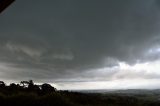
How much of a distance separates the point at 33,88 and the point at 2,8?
2318cm

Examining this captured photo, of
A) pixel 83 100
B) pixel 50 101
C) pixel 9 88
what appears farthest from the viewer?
pixel 9 88

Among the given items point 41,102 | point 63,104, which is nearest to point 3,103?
point 41,102

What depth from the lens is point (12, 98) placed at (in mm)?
18500

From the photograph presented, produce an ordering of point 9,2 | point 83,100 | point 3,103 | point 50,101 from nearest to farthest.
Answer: point 9,2
point 3,103
point 50,101
point 83,100

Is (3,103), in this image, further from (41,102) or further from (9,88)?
(9,88)

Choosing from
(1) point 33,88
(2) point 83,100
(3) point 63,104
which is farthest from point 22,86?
(3) point 63,104

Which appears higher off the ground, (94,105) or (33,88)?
(33,88)

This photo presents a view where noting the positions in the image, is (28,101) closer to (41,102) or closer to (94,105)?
(41,102)

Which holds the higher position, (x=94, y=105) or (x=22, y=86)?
(x=22, y=86)

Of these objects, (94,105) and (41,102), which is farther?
(94,105)

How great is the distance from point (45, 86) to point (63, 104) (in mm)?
8237

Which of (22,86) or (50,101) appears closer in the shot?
(50,101)

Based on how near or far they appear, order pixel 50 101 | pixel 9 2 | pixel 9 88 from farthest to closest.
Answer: pixel 9 88, pixel 50 101, pixel 9 2

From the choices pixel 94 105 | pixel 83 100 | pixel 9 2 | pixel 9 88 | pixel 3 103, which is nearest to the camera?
pixel 9 2
